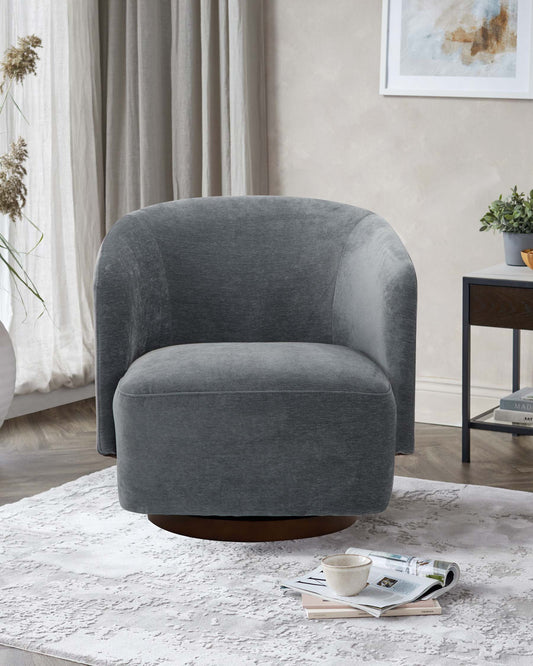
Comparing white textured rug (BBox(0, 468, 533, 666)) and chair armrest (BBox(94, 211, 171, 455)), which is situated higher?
chair armrest (BBox(94, 211, 171, 455))

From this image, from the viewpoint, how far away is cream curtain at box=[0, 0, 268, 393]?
13.6ft

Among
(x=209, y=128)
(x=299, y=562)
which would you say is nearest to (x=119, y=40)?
(x=209, y=128)

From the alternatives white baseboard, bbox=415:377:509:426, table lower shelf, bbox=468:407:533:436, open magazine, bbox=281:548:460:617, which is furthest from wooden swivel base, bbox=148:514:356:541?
white baseboard, bbox=415:377:509:426

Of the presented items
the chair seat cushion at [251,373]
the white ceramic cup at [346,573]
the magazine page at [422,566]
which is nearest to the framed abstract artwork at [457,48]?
the chair seat cushion at [251,373]

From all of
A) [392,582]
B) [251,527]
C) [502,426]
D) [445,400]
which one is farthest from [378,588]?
[445,400]

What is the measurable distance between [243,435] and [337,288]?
2.23 feet

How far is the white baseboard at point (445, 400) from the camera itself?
13.0ft

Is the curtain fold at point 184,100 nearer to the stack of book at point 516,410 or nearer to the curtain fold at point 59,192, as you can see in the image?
the curtain fold at point 59,192

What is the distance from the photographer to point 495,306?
335cm

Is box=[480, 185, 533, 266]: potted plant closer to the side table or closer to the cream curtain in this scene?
the side table

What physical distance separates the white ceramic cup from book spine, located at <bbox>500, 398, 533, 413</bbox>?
137 centimetres

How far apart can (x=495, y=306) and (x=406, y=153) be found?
94 centimetres

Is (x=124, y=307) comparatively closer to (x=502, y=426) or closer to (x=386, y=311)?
(x=386, y=311)

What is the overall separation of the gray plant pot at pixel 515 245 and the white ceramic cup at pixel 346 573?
62.4 inches
